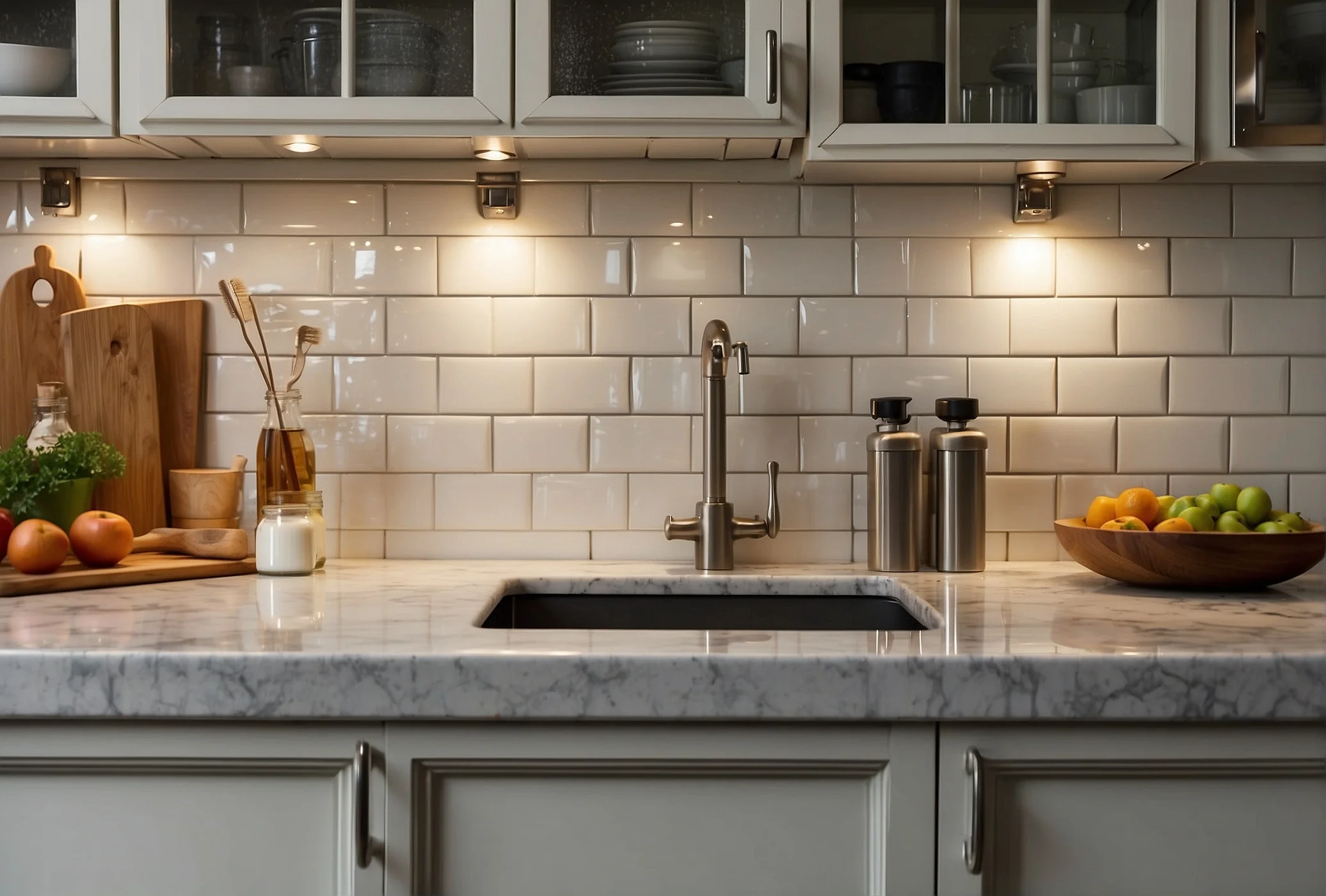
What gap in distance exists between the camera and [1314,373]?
183 cm

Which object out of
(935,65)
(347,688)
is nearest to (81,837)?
(347,688)

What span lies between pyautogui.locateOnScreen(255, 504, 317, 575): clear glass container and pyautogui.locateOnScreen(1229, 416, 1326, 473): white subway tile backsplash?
1469mm

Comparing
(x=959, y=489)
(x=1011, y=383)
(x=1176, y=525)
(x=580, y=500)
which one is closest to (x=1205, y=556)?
(x=1176, y=525)

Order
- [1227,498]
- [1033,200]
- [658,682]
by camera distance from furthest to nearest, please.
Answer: [1033,200] → [1227,498] → [658,682]

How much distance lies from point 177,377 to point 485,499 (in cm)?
53

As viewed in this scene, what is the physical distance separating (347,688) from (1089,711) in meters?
0.74

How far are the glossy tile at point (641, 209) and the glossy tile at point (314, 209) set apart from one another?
0.35m

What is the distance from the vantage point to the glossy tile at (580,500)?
184 centimetres

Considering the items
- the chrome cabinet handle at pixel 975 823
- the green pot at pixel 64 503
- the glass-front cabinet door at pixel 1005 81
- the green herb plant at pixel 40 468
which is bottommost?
the chrome cabinet handle at pixel 975 823

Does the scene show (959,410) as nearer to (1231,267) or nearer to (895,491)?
(895,491)

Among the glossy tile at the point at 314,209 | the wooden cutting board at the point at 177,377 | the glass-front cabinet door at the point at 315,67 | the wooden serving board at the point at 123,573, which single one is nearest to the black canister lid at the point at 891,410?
the glass-front cabinet door at the point at 315,67

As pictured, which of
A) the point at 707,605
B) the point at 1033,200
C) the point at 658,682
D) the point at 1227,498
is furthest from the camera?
the point at 1033,200

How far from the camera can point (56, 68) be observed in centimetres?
156

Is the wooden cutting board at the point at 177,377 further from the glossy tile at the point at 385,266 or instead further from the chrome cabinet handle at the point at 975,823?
the chrome cabinet handle at the point at 975,823
